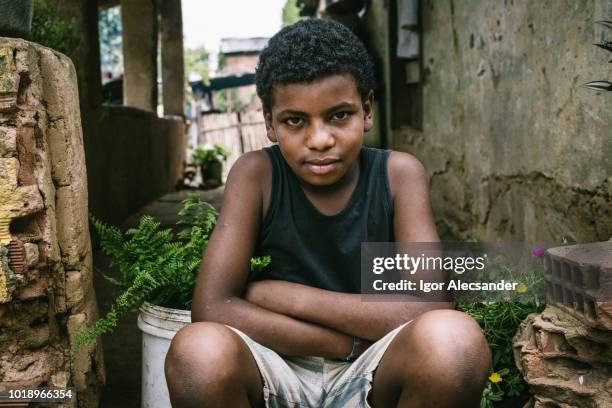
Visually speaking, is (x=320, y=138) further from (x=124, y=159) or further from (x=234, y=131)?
(x=234, y=131)

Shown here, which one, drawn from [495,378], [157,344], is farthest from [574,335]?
[157,344]

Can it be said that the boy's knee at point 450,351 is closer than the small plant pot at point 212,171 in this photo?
Yes

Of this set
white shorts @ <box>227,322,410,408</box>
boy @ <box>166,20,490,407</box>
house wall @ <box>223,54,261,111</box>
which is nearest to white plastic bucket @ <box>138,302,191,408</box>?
boy @ <box>166,20,490,407</box>

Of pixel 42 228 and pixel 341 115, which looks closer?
pixel 341 115

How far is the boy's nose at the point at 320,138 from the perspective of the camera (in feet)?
5.59

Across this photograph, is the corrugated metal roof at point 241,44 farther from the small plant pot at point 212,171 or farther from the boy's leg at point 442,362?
the boy's leg at point 442,362

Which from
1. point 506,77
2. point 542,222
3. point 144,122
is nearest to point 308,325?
point 542,222

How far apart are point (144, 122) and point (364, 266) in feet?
19.2

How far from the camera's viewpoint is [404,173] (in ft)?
6.11

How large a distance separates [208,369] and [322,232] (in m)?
0.56

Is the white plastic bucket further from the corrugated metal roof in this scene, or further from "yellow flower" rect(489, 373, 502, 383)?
the corrugated metal roof

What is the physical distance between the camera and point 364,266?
1.81 meters

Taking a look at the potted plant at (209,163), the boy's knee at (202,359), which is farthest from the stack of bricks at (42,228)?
the potted plant at (209,163)

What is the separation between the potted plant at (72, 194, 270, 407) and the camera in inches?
77.5
